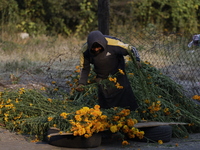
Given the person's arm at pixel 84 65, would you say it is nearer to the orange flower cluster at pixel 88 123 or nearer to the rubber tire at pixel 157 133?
the orange flower cluster at pixel 88 123

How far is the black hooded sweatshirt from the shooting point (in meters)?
5.31

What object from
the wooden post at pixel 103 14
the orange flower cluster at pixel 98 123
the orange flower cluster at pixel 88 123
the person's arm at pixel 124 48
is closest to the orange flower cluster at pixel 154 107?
the orange flower cluster at pixel 98 123

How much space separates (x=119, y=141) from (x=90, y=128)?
719mm

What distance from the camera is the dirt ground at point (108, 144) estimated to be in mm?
4742

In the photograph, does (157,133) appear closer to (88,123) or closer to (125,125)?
(125,125)

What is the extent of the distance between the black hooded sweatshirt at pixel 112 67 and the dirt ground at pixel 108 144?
584mm

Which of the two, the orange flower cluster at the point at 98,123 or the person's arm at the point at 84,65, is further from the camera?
the person's arm at the point at 84,65

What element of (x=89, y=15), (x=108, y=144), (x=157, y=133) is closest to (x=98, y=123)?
(x=108, y=144)

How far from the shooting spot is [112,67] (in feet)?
17.7

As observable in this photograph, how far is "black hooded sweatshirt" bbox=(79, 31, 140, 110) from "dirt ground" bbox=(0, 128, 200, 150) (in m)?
0.58

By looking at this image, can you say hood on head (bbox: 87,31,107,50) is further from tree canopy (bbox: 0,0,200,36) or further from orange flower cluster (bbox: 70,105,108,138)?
tree canopy (bbox: 0,0,200,36)

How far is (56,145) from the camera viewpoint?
4836mm

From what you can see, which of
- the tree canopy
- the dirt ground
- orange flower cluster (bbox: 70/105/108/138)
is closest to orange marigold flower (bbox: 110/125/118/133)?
orange flower cluster (bbox: 70/105/108/138)

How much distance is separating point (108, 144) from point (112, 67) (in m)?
1.11
